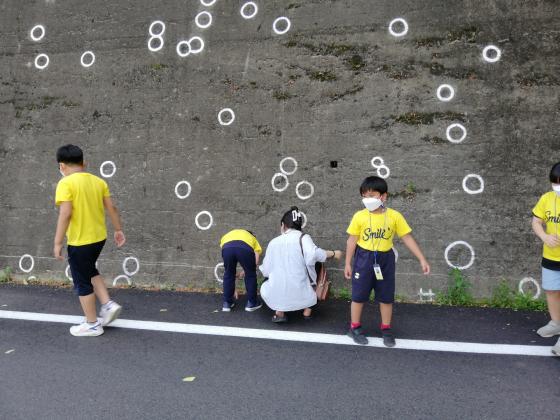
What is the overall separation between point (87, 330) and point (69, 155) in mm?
1551

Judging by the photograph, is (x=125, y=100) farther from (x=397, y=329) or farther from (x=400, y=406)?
(x=400, y=406)

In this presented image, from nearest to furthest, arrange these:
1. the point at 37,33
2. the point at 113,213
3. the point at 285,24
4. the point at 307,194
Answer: the point at 113,213 < the point at 307,194 < the point at 285,24 < the point at 37,33

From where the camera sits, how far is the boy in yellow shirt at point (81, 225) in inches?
148

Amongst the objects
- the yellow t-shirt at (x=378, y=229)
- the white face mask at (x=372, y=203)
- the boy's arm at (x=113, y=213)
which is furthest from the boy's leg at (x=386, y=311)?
the boy's arm at (x=113, y=213)

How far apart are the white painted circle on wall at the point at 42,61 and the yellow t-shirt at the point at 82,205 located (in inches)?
111

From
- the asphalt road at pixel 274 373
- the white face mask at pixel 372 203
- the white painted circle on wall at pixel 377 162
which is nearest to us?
the asphalt road at pixel 274 373

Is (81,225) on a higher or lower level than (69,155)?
lower

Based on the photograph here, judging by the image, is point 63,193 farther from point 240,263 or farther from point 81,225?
point 240,263

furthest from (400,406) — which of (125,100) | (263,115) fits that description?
(125,100)

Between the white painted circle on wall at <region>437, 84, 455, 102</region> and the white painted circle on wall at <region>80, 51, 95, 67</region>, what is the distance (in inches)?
167

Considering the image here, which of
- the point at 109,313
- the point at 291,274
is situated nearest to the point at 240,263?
the point at 291,274

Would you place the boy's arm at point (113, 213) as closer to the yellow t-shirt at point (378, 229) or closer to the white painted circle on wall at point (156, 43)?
the yellow t-shirt at point (378, 229)

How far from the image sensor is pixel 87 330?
155 inches

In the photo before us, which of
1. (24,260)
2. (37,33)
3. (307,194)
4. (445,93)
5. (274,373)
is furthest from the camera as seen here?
(37,33)
